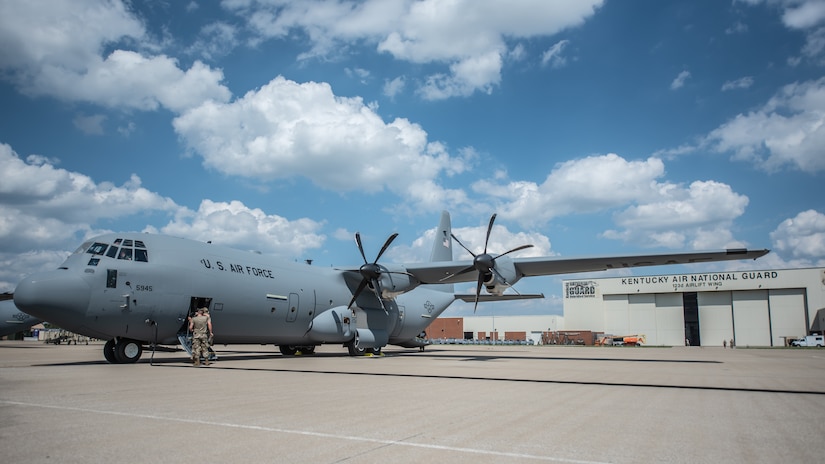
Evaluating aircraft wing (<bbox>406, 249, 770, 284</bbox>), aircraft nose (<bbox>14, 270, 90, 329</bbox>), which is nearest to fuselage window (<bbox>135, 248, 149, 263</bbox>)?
aircraft nose (<bbox>14, 270, 90, 329</bbox>)

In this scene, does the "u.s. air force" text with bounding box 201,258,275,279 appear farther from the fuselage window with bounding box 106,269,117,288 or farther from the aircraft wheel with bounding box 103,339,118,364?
the aircraft wheel with bounding box 103,339,118,364

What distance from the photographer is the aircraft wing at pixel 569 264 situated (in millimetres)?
20634

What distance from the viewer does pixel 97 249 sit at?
16156 mm

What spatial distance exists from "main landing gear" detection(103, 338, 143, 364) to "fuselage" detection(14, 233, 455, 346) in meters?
0.37

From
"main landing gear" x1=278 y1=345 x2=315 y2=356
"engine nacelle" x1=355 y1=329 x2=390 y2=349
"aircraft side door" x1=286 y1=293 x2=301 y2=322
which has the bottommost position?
"main landing gear" x1=278 y1=345 x2=315 y2=356

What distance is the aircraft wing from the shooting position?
2063cm

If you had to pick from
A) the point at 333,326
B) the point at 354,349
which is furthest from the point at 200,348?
the point at 354,349

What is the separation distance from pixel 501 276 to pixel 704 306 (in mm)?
56988

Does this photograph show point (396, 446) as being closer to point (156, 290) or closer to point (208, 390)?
point (208, 390)

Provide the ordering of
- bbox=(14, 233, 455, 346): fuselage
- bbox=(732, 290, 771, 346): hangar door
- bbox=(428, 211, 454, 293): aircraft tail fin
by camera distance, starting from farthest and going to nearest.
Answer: bbox=(732, 290, 771, 346): hangar door < bbox=(428, 211, 454, 293): aircraft tail fin < bbox=(14, 233, 455, 346): fuselage

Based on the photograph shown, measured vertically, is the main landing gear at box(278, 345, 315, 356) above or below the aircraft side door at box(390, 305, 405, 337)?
below

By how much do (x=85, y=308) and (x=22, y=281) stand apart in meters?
1.74

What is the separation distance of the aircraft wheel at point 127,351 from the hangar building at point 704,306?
2600 inches

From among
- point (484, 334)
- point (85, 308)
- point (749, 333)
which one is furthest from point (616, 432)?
point (484, 334)
